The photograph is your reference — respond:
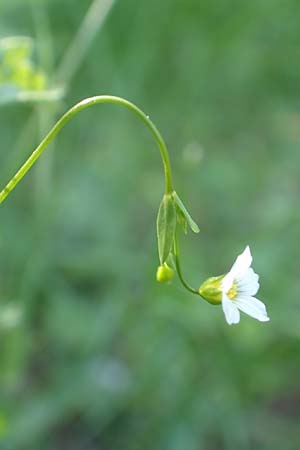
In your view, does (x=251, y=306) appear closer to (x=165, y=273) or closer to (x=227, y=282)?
(x=227, y=282)

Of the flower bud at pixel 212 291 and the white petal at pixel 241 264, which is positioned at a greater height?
the white petal at pixel 241 264

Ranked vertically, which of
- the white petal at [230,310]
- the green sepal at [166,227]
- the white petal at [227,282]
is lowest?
the white petal at [230,310]

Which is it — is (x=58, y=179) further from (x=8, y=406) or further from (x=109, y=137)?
(x=8, y=406)

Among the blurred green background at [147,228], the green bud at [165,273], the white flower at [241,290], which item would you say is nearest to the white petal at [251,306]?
the white flower at [241,290]

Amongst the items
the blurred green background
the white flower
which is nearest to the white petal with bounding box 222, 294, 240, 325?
the white flower

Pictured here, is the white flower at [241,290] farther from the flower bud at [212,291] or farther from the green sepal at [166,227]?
the green sepal at [166,227]

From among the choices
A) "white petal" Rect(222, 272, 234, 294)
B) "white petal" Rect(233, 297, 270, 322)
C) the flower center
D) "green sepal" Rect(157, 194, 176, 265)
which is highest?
"green sepal" Rect(157, 194, 176, 265)

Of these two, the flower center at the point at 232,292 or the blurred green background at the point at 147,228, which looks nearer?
the flower center at the point at 232,292

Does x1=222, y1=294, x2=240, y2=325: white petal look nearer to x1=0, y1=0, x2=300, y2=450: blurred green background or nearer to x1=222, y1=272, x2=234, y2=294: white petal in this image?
x1=222, y1=272, x2=234, y2=294: white petal

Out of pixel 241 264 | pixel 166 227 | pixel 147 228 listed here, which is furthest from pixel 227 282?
pixel 147 228
